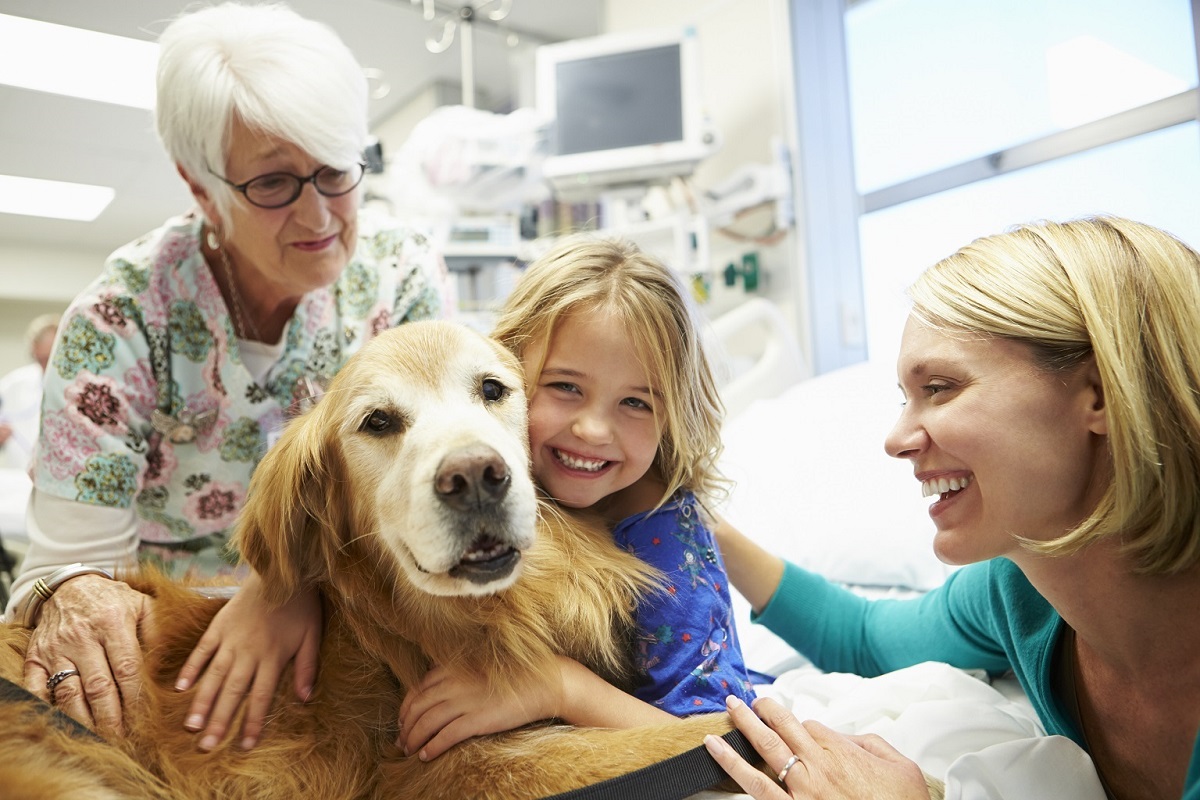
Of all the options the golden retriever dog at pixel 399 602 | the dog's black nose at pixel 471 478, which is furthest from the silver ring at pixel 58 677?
the dog's black nose at pixel 471 478

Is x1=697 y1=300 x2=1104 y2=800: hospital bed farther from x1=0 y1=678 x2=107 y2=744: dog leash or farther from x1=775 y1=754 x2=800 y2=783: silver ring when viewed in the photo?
x1=0 y1=678 x2=107 y2=744: dog leash

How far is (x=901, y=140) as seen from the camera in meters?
3.29

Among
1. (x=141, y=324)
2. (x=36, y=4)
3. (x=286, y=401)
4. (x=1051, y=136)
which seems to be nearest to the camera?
(x=36, y=4)

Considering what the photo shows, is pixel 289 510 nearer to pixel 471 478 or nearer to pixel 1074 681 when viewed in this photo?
pixel 471 478

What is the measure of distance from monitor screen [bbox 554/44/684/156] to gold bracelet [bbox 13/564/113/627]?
2679 mm

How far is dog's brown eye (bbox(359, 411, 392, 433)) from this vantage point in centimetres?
105

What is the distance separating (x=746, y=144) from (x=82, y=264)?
9.56 ft

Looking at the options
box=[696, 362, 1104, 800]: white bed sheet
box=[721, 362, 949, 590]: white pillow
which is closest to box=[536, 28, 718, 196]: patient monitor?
box=[696, 362, 1104, 800]: white bed sheet

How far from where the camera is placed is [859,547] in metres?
1.91

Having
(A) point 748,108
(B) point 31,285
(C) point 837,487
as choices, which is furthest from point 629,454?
(A) point 748,108

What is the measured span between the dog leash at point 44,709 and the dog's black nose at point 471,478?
472 millimetres

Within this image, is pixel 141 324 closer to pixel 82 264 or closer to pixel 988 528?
pixel 82 264

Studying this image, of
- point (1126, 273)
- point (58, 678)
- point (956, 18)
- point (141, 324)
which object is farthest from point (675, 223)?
point (58, 678)

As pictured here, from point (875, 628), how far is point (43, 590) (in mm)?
1337
